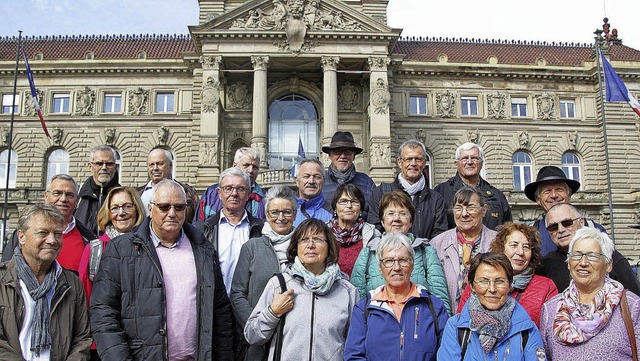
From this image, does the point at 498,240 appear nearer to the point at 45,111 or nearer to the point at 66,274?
the point at 66,274

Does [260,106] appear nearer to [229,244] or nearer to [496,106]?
[496,106]

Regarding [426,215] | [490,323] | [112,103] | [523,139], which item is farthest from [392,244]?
[523,139]

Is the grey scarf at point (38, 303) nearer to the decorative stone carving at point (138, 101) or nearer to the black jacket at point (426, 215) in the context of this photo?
the black jacket at point (426, 215)

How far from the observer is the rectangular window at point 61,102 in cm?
3356

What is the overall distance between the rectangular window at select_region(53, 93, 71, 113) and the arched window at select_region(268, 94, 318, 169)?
1164 cm

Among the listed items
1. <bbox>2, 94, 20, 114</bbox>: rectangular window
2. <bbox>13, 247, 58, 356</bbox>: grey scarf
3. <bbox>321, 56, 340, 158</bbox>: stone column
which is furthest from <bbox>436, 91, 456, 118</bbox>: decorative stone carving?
<bbox>13, 247, 58, 356</bbox>: grey scarf

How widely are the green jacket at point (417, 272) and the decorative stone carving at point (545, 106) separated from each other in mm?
32049

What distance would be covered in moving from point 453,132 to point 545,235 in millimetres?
28147

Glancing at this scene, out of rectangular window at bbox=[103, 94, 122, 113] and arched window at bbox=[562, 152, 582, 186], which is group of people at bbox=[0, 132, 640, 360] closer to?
rectangular window at bbox=[103, 94, 122, 113]

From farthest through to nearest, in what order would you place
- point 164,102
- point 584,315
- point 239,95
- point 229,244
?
1. point 164,102
2. point 239,95
3. point 229,244
4. point 584,315

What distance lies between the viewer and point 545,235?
21.0ft

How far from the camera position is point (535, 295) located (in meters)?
5.00

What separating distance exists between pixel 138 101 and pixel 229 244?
2913 centimetres

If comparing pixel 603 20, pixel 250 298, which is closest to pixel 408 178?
pixel 250 298
